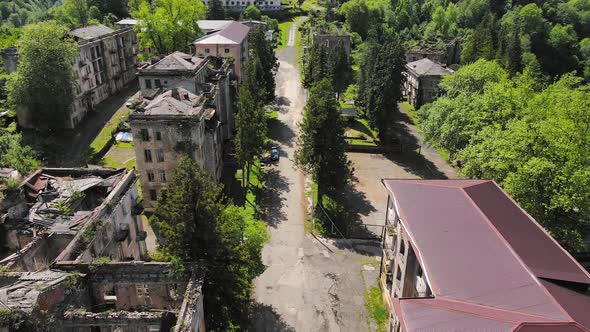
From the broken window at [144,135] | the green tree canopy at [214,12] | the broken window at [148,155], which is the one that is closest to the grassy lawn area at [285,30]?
the green tree canopy at [214,12]

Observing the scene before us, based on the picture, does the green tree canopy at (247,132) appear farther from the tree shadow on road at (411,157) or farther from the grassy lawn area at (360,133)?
the tree shadow on road at (411,157)

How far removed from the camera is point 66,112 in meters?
70.2

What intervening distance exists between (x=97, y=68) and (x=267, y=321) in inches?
2722

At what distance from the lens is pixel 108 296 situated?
1151 inches

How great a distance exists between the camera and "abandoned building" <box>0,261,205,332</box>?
24.3 meters

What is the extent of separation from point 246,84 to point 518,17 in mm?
124735

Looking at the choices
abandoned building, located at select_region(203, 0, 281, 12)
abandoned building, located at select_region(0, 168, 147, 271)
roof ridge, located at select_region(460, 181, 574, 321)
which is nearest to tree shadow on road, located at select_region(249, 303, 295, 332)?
abandoned building, located at select_region(0, 168, 147, 271)

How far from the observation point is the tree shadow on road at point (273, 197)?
179ft

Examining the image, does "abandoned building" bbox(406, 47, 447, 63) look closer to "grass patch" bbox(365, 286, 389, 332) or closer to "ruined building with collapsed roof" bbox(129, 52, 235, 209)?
"ruined building with collapsed roof" bbox(129, 52, 235, 209)

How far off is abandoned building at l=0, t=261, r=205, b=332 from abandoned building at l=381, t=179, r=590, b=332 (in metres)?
13.9

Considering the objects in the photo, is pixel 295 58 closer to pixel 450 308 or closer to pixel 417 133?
pixel 417 133

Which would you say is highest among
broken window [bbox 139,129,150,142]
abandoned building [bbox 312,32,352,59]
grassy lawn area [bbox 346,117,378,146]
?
abandoned building [bbox 312,32,352,59]

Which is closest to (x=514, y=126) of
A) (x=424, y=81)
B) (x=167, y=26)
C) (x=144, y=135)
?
(x=144, y=135)

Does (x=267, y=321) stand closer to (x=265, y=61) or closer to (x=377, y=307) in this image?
(x=377, y=307)
